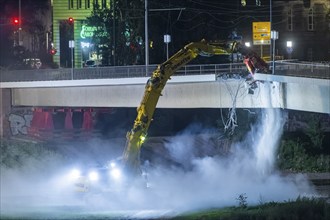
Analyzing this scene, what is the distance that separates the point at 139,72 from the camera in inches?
1859

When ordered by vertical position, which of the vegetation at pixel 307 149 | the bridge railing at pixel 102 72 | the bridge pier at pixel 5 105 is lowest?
the vegetation at pixel 307 149

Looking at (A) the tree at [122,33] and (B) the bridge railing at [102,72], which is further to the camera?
(A) the tree at [122,33]

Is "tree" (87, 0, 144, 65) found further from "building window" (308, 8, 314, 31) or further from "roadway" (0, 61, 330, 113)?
"building window" (308, 8, 314, 31)

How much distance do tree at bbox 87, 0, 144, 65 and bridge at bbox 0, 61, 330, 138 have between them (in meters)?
16.2

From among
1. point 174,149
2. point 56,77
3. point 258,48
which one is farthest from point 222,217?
point 258,48

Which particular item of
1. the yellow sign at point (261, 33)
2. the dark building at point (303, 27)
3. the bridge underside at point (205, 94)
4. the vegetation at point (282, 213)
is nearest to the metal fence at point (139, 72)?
the bridge underside at point (205, 94)

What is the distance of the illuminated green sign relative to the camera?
77.8 metres

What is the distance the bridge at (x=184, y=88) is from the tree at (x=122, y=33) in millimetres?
16234

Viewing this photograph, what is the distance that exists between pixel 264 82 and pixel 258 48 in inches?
1907

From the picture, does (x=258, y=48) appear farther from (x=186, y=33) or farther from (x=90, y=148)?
(x=90, y=148)

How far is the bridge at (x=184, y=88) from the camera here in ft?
115

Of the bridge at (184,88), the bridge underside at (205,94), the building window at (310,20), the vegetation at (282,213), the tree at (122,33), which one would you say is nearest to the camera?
the vegetation at (282,213)

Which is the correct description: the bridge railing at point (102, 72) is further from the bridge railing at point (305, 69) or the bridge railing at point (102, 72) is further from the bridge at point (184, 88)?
the bridge railing at point (305, 69)

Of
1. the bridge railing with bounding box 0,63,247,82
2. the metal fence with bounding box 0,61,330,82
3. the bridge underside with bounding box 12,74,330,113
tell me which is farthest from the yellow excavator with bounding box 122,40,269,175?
the bridge railing with bounding box 0,63,247,82
